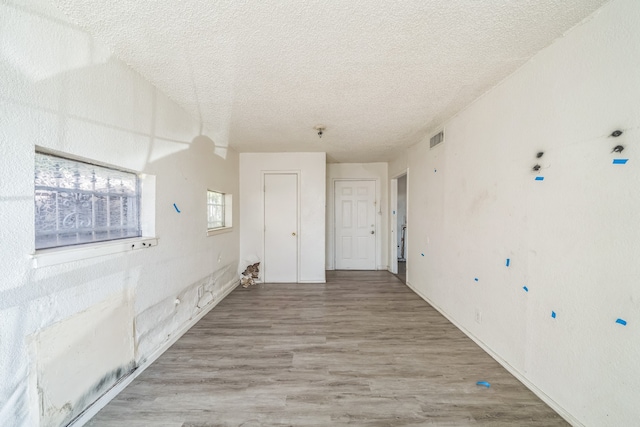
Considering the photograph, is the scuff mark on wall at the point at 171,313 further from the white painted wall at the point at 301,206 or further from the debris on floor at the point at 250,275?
the white painted wall at the point at 301,206

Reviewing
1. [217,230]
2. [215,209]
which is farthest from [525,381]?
[215,209]

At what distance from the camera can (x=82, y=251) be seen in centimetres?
153

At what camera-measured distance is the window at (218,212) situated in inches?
149

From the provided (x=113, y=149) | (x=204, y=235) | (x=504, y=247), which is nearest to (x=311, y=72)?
(x=113, y=149)

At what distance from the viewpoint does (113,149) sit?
1.80 meters

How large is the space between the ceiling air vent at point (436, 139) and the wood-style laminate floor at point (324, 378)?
2.19 meters

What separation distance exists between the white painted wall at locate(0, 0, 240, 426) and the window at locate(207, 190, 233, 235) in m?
1.20

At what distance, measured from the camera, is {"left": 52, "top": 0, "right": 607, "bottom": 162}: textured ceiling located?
1.40m

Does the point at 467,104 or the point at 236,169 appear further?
the point at 236,169

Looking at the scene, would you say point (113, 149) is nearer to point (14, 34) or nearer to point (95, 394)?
point (14, 34)

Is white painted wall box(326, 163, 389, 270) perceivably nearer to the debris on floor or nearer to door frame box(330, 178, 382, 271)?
door frame box(330, 178, 382, 271)

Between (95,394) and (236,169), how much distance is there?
359 cm

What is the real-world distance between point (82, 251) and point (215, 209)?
254 centimetres

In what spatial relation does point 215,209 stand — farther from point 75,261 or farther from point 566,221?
point 566,221
